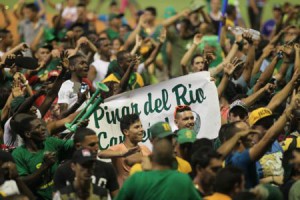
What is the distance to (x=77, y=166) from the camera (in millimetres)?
11242

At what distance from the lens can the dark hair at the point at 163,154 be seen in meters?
10.6

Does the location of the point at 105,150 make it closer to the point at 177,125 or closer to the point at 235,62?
the point at 177,125

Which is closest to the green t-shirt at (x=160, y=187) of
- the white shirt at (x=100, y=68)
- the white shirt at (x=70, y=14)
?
the white shirt at (x=100, y=68)

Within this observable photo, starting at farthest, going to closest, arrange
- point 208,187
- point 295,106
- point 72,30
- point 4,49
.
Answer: point 72,30 < point 4,49 < point 295,106 < point 208,187

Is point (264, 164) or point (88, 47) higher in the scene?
point (88, 47)

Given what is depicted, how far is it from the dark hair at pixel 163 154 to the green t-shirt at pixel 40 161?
2.28 metres

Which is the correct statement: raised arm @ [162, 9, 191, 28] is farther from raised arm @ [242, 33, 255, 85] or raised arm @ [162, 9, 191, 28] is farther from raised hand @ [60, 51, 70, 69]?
raised hand @ [60, 51, 70, 69]

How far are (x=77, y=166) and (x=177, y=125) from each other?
3.10 meters

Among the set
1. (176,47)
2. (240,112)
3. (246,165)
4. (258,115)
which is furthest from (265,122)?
(176,47)

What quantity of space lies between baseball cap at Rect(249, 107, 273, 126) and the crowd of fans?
0.06ft

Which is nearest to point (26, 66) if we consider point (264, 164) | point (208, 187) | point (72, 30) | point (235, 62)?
point (235, 62)

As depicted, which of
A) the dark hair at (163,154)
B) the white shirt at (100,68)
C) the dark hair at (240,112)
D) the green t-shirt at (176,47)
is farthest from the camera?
the green t-shirt at (176,47)

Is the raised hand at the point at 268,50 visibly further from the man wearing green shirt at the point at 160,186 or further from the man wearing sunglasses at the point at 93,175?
the man wearing green shirt at the point at 160,186

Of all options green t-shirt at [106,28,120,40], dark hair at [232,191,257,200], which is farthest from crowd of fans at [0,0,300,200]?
green t-shirt at [106,28,120,40]
